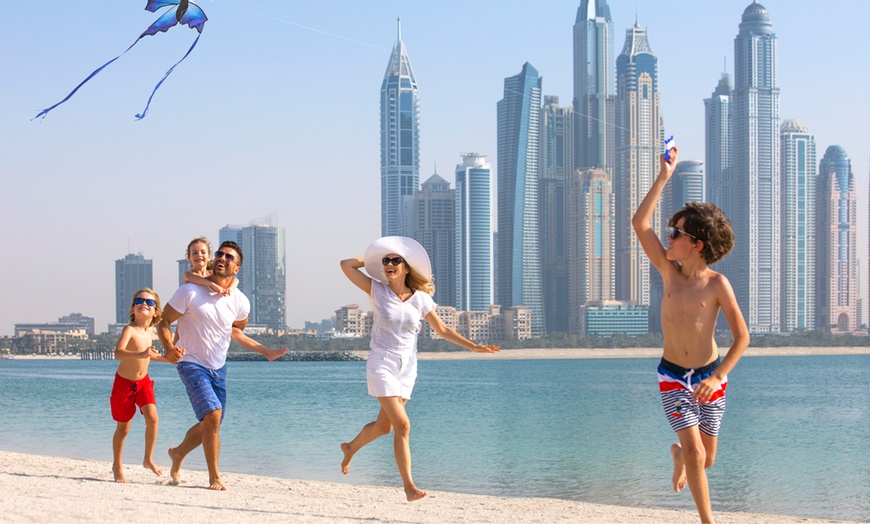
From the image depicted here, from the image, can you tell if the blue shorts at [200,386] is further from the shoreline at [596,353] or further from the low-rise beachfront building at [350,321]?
the low-rise beachfront building at [350,321]

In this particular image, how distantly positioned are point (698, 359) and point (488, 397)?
40167 mm

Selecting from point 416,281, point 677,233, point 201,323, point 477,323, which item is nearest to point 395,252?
point 416,281

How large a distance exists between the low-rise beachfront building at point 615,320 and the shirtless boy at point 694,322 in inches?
6751

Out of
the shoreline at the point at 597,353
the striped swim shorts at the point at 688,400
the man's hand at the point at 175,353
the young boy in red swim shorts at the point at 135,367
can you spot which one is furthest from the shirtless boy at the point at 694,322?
the shoreline at the point at 597,353

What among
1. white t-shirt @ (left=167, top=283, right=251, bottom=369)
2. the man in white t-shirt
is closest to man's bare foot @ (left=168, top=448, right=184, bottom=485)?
the man in white t-shirt

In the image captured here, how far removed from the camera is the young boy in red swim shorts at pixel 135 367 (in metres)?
7.98

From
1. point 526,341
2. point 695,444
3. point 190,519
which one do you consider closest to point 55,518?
point 190,519

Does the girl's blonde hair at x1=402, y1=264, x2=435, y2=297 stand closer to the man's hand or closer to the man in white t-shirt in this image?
the man in white t-shirt

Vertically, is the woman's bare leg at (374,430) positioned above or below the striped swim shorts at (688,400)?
below

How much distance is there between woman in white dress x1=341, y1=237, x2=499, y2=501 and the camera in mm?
6715

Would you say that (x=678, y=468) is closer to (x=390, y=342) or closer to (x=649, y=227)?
(x=649, y=227)

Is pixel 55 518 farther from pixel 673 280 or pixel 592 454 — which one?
pixel 592 454

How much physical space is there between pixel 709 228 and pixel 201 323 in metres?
3.53

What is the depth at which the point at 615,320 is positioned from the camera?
17775 centimetres
